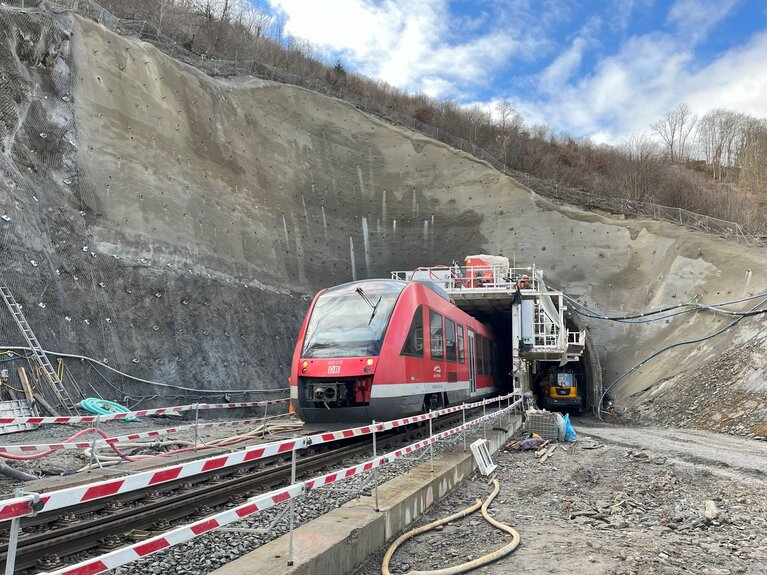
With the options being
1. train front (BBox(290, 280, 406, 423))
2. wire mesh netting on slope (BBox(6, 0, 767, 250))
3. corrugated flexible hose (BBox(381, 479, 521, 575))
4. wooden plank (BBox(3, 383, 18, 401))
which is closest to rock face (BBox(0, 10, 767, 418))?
wire mesh netting on slope (BBox(6, 0, 767, 250))

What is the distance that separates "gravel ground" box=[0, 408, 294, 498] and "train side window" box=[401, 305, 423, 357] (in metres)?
4.30

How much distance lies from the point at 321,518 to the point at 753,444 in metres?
12.5

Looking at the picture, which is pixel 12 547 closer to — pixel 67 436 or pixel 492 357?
pixel 67 436

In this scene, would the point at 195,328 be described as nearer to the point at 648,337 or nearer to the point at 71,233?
the point at 71,233

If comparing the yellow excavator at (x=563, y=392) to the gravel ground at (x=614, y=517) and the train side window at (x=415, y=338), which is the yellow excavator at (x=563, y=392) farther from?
the train side window at (x=415, y=338)

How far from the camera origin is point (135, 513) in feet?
18.3

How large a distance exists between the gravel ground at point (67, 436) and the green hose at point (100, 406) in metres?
0.34

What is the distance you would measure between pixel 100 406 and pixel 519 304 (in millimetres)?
14567

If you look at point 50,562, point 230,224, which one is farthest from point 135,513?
point 230,224

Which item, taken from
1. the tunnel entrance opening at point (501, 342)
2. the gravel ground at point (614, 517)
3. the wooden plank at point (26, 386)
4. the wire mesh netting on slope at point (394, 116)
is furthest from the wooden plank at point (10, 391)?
the tunnel entrance opening at point (501, 342)

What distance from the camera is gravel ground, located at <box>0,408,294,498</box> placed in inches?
309

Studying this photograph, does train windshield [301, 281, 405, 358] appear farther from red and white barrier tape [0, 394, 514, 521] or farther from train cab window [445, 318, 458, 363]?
red and white barrier tape [0, 394, 514, 521]

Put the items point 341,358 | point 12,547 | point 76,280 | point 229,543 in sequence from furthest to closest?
point 76,280 < point 341,358 < point 229,543 < point 12,547

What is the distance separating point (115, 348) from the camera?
15852 mm
